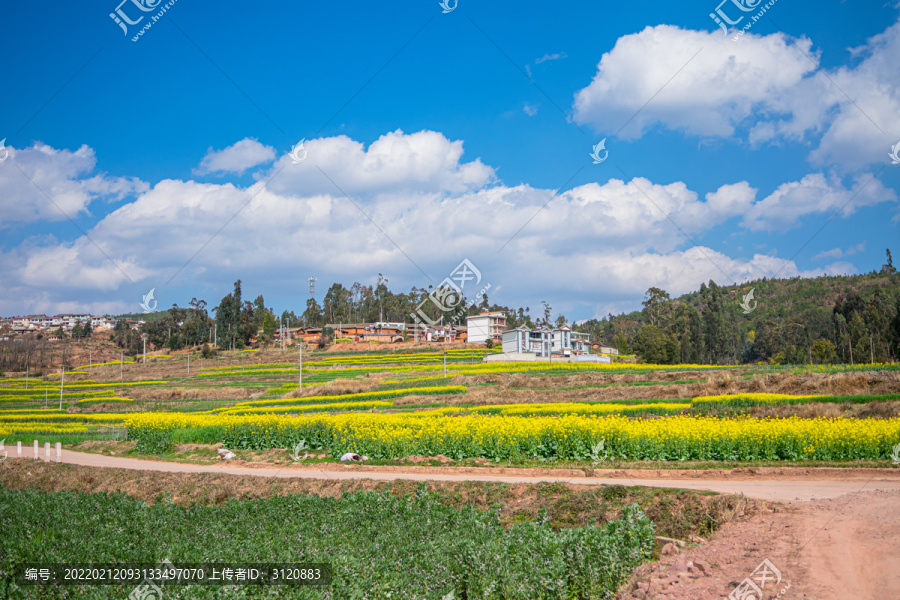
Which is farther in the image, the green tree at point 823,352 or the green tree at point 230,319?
the green tree at point 230,319

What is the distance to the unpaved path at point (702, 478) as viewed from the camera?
539 inches

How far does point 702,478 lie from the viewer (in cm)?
1591

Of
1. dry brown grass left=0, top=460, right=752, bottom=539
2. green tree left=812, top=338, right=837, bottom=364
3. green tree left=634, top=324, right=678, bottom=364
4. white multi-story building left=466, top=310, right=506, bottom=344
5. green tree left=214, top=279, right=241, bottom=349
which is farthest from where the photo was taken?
green tree left=214, top=279, right=241, bottom=349

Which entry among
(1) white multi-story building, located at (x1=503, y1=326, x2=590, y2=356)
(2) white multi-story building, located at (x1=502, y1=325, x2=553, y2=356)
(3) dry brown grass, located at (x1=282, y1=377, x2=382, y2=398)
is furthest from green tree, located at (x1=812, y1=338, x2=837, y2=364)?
(3) dry brown grass, located at (x1=282, y1=377, x2=382, y2=398)

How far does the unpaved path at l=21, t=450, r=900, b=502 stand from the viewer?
13688 mm

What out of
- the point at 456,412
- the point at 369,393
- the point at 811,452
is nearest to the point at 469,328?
the point at 369,393

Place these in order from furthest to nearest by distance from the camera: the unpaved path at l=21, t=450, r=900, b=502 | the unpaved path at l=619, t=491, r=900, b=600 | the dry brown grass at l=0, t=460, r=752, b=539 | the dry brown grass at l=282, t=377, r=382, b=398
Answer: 1. the dry brown grass at l=282, t=377, r=382, b=398
2. the unpaved path at l=21, t=450, r=900, b=502
3. the dry brown grass at l=0, t=460, r=752, b=539
4. the unpaved path at l=619, t=491, r=900, b=600

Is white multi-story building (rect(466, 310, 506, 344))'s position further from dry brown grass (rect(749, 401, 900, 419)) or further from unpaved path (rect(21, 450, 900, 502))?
unpaved path (rect(21, 450, 900, 502))

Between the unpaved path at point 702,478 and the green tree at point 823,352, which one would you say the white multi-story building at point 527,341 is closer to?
the green tree at point 823,352

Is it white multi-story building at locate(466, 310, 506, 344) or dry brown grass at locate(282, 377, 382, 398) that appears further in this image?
white multi-story building at locate(466, 310, 506, 344)

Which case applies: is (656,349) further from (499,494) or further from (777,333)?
(499,494)

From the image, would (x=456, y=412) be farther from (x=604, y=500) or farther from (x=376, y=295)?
(x=376, y=295)

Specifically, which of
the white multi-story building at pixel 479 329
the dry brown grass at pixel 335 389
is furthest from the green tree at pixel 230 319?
the dry brown grass at pixel 335 389

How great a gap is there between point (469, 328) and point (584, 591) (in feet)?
339
